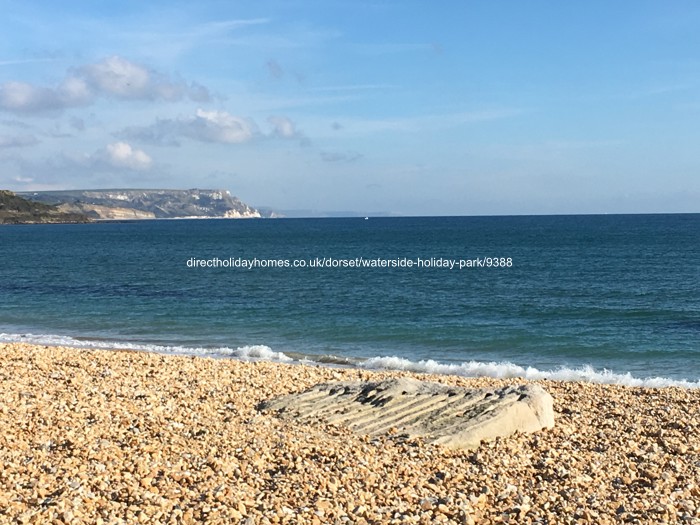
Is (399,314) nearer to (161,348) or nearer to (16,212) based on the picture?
(161,348)

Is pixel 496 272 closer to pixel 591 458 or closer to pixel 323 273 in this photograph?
pixel 323 273

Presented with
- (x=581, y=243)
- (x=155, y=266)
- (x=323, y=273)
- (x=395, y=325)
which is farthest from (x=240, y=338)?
(x=581, y=243)

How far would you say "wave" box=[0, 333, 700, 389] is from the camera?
17.4m

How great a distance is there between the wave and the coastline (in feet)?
15.3

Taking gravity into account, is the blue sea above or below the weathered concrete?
below

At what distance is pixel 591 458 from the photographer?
360 inches

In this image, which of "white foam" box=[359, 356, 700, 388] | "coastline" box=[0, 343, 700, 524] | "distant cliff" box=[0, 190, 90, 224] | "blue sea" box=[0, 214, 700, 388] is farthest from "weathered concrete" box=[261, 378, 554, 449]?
"distant cliff" box=[0, 190, 90, 224]

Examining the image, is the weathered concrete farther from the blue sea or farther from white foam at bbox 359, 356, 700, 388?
the blue sea

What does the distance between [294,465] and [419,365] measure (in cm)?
1091

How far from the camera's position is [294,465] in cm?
841

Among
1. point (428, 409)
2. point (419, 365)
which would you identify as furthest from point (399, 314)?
point (428, 409)

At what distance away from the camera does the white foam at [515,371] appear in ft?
56.2

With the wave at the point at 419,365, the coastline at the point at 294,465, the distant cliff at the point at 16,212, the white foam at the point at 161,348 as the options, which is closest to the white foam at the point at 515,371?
the wave at the point at 419,365

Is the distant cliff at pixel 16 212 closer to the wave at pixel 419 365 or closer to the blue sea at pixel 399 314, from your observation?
the blue sea at pixel 399 314
